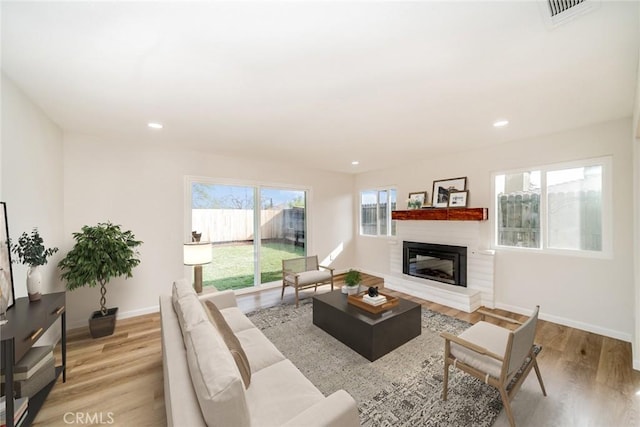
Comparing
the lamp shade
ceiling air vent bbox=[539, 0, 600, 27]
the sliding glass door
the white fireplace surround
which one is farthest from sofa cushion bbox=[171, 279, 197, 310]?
the white fireplace surround

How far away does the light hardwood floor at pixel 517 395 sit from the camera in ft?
5.83

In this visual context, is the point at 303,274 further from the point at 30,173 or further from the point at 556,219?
the point at 556,219

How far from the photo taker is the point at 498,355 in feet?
5.53

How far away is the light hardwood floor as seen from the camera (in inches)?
70.0

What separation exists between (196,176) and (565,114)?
482cm

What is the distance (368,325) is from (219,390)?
179 cm

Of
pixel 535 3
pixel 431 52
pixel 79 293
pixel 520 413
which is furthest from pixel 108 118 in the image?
pixel 520 413

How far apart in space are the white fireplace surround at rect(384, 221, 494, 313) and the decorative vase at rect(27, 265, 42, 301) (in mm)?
4612

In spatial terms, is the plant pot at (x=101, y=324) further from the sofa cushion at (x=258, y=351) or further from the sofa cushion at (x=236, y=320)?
the sofa cushion at (x=258, y=351)

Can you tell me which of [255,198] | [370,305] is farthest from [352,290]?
[255,198]

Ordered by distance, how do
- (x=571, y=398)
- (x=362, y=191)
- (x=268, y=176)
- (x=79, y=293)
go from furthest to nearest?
(x=362, y=191) < (x=268, y=176) < (x=79, y=293) < (x=571, y=398)

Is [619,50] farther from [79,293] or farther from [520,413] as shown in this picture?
[79,293]

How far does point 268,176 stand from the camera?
4.81 metres

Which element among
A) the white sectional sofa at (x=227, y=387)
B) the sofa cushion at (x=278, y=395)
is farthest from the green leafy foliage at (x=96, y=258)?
the sofa cushion at (x=278, y=395)
